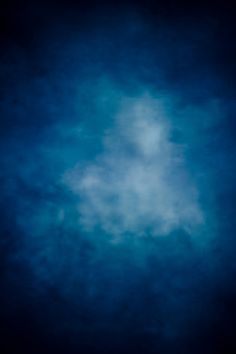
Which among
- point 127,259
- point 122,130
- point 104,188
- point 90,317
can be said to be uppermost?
point 122,130

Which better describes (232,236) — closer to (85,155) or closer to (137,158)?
(137,158)

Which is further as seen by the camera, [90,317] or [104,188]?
[104,188]

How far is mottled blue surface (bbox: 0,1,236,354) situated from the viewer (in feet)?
8.45

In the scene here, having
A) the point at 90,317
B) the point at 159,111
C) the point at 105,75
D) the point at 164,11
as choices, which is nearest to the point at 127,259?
the point at 90,317

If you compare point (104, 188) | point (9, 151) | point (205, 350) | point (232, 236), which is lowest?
point (205, 350)

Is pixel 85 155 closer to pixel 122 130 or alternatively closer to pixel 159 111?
pixel 122 130

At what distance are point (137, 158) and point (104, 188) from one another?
39cm

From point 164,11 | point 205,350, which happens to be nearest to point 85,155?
point 164,11

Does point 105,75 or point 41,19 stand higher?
point 41,19

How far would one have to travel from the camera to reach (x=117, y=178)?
2756 mm

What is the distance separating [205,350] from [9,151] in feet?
7.53

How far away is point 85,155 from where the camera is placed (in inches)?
108

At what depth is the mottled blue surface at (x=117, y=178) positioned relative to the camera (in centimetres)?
257

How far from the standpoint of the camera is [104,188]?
2744mm
